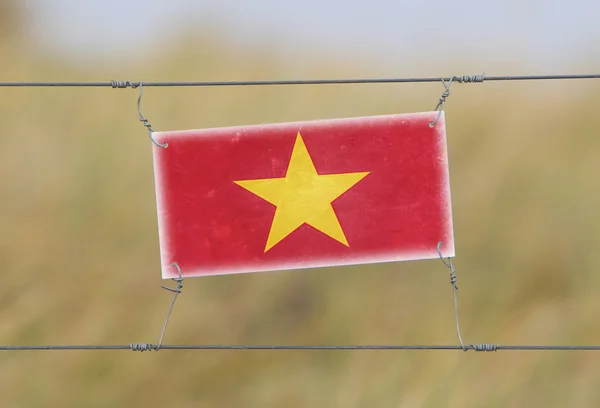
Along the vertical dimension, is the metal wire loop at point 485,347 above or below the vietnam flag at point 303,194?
below

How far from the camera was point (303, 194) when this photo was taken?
62.1 inches

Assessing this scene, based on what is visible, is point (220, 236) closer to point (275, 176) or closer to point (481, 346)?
point (275, 176)

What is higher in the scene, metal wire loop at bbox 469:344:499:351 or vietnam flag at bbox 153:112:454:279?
vietnam flag at bbox 153:112:454:279

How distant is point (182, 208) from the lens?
157 centimetres

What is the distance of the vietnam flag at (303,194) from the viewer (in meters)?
1.57

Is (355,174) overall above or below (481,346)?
above

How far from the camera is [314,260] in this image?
1570 mm

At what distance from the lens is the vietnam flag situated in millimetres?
1568

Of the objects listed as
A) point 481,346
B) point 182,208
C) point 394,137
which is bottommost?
point 481,346

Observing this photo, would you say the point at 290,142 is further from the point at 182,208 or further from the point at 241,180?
the point at 182,208

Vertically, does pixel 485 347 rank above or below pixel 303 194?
below

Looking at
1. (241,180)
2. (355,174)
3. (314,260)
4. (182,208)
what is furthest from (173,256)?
(355,174)

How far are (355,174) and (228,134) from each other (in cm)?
37

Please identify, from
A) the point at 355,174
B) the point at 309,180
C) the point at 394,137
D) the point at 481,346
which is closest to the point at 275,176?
the point at 309,180
